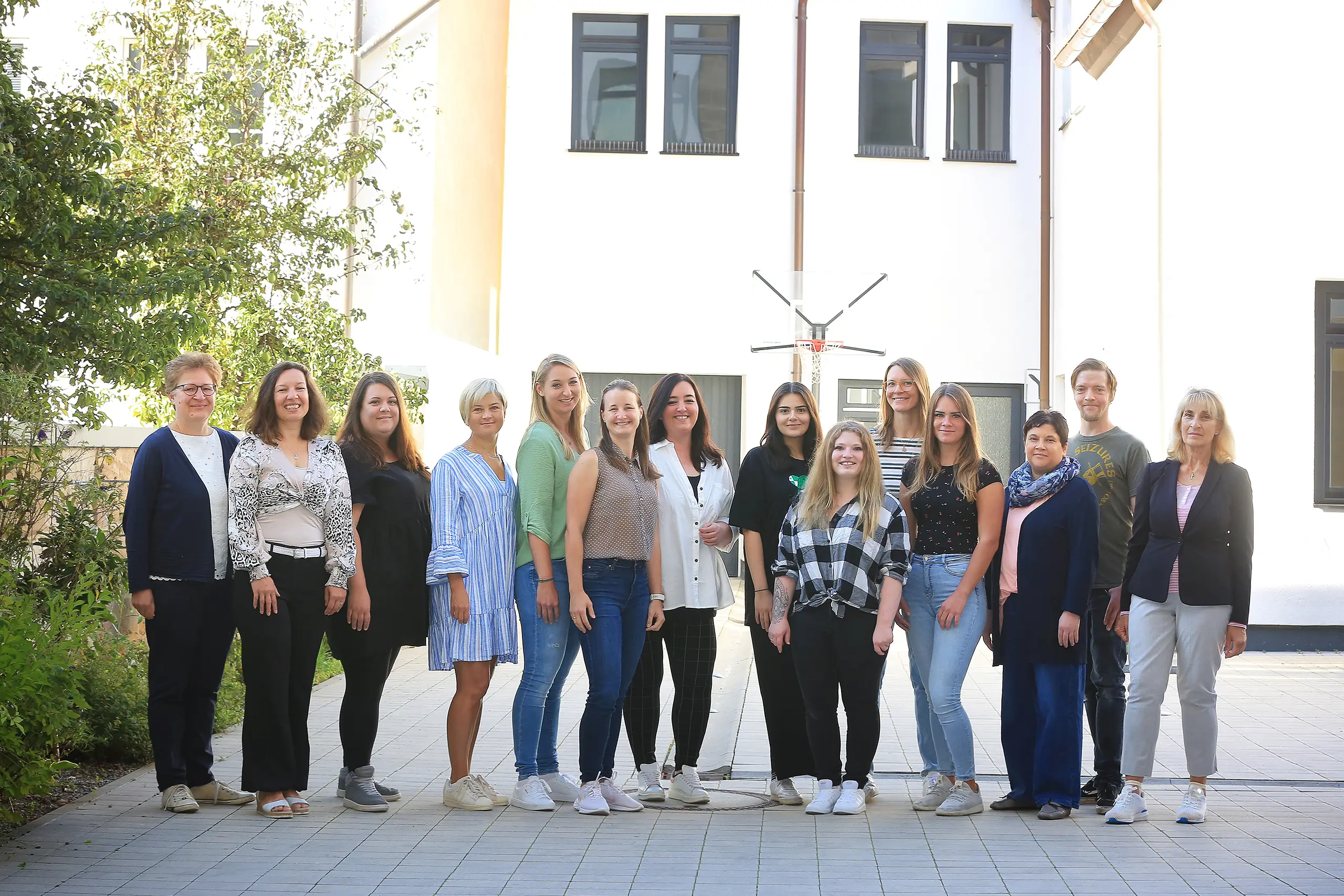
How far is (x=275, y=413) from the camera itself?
20.1 ft

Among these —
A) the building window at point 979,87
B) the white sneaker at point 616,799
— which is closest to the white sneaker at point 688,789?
the white sneaker at point 616,799

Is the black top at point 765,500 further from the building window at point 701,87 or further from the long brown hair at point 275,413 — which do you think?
the building window at point 701,87

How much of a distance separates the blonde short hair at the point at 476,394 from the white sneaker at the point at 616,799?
1.67 meters

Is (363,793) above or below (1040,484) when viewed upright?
below

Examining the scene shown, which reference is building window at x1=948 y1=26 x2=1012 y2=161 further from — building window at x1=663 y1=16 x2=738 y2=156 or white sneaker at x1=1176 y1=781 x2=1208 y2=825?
white sneaker at x1=1176 y1=781 x2=1208 y2=825

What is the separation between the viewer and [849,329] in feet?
53.6

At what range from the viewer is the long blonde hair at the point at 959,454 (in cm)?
626

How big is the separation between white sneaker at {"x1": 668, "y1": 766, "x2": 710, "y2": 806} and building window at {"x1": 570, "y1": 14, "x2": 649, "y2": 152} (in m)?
11.9

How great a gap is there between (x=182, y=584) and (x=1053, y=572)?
3.60 metres

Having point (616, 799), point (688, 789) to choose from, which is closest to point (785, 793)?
point (688, 789)

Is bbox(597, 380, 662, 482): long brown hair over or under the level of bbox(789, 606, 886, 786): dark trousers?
over

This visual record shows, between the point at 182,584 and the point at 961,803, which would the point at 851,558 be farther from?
the point at 182,584

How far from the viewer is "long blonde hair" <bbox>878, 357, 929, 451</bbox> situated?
6.52 metres

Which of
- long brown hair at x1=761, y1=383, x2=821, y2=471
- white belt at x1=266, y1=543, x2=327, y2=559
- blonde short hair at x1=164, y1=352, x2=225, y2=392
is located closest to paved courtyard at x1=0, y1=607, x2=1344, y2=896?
white belt at x1=266, y1=543, x2=327, y2=559
